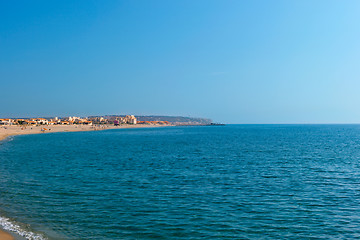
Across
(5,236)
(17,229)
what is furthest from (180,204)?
(5,236)

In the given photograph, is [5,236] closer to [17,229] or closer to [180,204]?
[17,229]

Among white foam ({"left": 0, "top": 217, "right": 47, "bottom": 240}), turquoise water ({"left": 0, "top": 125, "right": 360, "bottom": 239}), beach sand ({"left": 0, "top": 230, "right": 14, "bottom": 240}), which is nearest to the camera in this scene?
beach sand ({"left": 0, "top": 230, "right": 14, "bottom": 240})

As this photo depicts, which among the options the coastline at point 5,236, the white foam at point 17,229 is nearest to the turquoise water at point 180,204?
the white foam at point 17,229

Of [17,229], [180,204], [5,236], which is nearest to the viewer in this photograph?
[5,236]

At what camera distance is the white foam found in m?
12.0

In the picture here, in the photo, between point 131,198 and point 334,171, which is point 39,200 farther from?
point 334,171

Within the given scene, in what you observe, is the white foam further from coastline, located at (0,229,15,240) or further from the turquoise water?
→ coastline, located at (0,229,15,240)

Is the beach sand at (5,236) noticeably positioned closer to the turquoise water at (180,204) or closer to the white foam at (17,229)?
the white foam at (17,229)

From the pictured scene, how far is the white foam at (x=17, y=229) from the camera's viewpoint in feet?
39.3

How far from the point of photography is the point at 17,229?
1282 centimetres

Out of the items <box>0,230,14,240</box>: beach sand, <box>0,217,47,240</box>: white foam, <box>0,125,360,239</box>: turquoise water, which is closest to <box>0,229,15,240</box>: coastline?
<box>0,230,14,240</box>: beach sand

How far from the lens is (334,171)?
29.7 meters

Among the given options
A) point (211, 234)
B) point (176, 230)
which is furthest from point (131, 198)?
point (211, 234)

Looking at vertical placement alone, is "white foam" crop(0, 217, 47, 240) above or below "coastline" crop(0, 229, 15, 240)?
below
